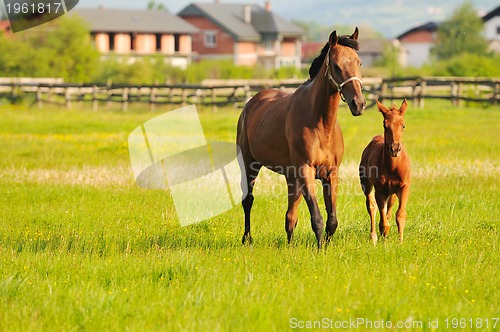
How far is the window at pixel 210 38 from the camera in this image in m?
116

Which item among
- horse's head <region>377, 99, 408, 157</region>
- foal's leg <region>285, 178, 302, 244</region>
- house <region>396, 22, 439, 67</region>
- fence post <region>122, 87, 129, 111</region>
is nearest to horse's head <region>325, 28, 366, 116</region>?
horse's head <region>377, 99, 408, 157</region>

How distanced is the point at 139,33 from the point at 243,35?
16.3 meters

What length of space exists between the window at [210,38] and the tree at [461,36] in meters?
32.2

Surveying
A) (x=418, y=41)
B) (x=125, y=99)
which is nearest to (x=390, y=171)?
(x=125, y=99)

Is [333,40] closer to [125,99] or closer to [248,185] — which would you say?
[248,185]

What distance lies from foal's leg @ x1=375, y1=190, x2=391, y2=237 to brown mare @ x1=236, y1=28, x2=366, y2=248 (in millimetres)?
713

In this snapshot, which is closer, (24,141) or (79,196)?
(79,196)

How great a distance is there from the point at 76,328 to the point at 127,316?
423 mm

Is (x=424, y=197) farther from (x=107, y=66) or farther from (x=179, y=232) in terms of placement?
(x=107, y=66)

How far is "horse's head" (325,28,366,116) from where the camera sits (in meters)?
8.36

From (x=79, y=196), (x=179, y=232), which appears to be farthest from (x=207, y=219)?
(x=79, y=196)

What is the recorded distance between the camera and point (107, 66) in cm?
6844

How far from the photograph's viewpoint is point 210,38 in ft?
383

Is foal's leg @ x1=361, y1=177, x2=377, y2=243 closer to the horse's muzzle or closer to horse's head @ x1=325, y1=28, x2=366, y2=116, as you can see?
horse's head @ x1=325, y1=28, x2=366, y2=116
